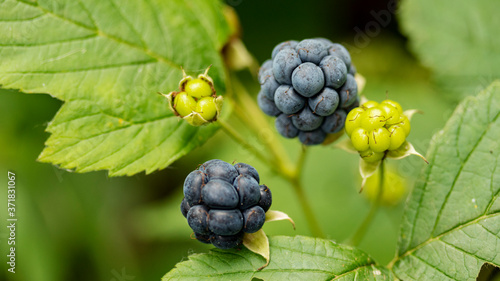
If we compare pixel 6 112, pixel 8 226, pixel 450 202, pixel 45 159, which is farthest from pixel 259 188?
pixel 6 112

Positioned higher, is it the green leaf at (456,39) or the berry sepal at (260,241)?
the green leaf at (456,39)

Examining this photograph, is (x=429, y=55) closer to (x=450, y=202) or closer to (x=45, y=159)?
(x=450, y=202)

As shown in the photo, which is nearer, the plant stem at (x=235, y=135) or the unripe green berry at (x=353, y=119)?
the unripe green berry at (x=353, y=119)

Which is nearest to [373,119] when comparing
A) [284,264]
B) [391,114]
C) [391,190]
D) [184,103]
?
[391,114]

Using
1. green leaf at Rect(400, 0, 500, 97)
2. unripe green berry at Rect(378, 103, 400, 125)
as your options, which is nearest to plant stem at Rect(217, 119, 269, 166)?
unripe green berry at Rect(378, 103, 400, 125)

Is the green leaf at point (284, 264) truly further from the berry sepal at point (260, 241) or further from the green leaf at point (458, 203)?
the green leaf at point (458, 203)

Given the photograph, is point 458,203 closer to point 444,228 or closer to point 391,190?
point 444,228

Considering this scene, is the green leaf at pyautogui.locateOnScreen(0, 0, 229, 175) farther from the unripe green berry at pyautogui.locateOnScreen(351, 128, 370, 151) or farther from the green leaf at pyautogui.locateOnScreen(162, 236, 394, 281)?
the unripe green berry at pyautogui.locateOnScreen(351, 128, 370, 151)

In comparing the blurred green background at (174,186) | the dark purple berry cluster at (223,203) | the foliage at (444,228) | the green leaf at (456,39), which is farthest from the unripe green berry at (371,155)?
the green leaf at (456,39)
